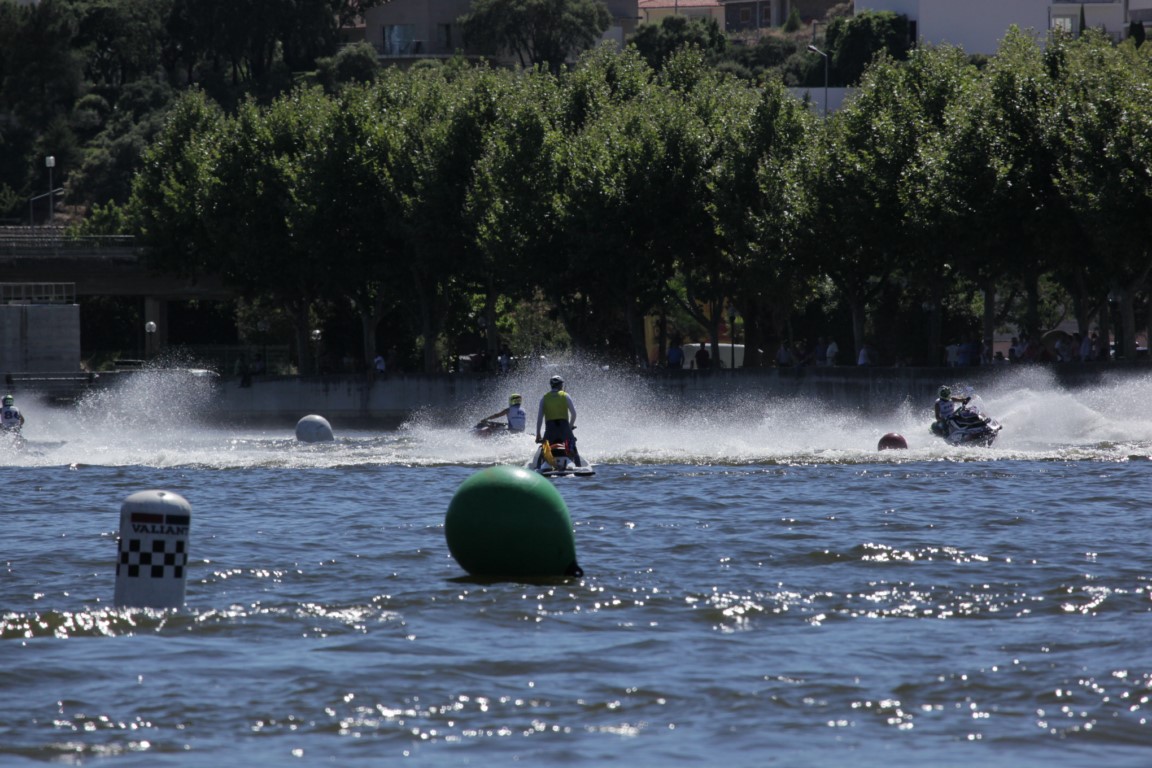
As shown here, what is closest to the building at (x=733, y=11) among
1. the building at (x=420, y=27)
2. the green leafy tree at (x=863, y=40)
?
the building at (x=420, y=27)

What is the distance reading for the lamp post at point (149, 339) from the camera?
3233 inches

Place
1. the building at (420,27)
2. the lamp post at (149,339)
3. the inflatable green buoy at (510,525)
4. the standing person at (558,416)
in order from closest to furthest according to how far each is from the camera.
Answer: the inflatable green buoy at (510,525) → the standing person at (558,416) → the lamp post at (149,339) → the building at (420,27)

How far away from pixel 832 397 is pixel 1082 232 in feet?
26.2

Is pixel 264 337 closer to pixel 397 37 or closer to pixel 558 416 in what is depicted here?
pixel 397 37

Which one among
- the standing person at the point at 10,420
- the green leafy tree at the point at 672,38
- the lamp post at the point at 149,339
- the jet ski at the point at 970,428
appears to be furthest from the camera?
the green leafy tree at the point at 672,38

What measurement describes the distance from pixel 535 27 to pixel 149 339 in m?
45.9

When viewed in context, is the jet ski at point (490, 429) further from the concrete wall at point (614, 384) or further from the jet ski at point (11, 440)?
the concrete wall at point (614, 384)

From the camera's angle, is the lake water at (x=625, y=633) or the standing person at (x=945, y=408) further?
the standing person at (x=945, y=408)

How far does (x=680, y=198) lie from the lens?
56.2m

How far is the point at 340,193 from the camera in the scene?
6488 centimetres

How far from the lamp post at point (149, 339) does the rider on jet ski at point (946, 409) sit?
51.3 metres

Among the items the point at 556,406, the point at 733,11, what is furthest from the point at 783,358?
the point at 733,11

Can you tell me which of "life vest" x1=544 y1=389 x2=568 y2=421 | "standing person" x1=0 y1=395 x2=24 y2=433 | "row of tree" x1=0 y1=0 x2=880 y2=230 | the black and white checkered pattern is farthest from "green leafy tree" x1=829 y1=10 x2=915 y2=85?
the black and white checkered pattern

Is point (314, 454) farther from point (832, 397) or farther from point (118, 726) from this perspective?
point (118, 726)
